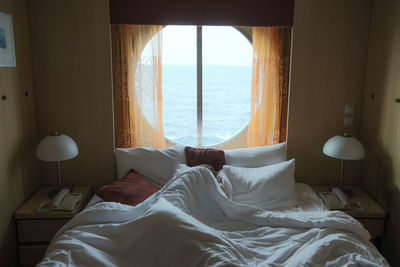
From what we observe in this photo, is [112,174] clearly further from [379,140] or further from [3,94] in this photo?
[379,140]

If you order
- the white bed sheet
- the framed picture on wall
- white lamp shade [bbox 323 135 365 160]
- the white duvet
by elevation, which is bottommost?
the white bed sheet

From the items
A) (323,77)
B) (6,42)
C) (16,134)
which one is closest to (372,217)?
(323,77)

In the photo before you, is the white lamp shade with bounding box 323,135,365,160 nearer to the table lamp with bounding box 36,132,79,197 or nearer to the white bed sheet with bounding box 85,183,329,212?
the white bed sheet with bounding box 85,183,329,212

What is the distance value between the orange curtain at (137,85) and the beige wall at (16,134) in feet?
2.32

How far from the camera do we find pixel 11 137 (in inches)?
108

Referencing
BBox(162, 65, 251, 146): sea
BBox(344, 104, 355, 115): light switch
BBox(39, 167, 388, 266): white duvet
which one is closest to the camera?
BBox(39, 167, 388, 266): white duvet

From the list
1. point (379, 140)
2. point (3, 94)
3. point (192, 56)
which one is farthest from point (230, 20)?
point (3, 94)

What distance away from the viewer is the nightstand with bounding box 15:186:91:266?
2748 millimetres

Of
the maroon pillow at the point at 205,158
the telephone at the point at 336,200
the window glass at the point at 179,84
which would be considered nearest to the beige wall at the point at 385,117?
the telephone at the point at 336,200

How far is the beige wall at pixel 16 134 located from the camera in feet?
8.64

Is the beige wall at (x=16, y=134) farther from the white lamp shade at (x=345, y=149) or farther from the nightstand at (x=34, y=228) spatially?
the white lamp shade at (x=345, y=149)

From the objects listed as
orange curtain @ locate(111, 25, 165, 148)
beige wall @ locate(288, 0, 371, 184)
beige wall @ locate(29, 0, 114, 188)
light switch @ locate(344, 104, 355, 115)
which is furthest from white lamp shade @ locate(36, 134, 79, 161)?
light switch @ locate(344, 104, 355, 115)

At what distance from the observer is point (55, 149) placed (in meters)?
2.84

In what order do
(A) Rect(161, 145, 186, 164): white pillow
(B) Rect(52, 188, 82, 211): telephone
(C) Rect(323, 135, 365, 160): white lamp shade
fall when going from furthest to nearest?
(A) Rect(161, 145, 186, 164): white pillow, (C) Rect(323, 135, 365, 160): white lamp shade, (B) Rect(52, 188, 82, 211): telephone
